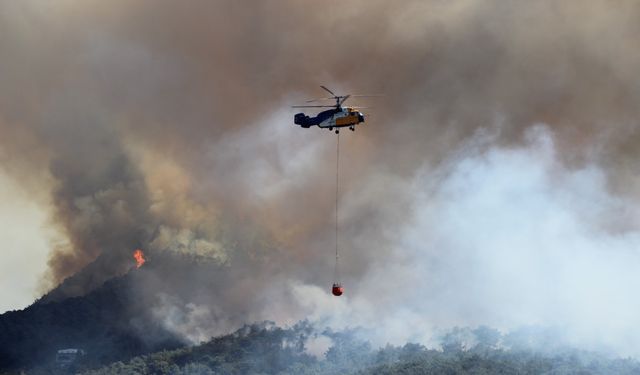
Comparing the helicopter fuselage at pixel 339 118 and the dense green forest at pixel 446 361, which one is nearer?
the helicopter fuselage at pixel 339 118

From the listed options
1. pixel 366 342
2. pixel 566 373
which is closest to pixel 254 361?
pixel 366 342

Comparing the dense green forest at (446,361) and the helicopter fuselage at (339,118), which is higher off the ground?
the helicopter fuselage at (339,118)

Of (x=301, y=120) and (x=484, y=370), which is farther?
(x=484, y=370)

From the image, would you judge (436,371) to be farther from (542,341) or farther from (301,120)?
(301,120)

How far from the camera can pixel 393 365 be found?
175125 mm

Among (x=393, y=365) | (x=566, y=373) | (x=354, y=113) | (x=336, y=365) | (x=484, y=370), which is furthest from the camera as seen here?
(x=336, y=365)

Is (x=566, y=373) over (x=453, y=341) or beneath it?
beneath

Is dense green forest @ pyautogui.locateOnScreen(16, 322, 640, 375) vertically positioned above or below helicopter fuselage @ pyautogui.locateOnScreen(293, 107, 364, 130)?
below

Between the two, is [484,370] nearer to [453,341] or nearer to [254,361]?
[453,341]

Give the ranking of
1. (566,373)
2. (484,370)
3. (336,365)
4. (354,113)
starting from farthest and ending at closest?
(336,365) → (484,370) → (566,373) → (354,113)

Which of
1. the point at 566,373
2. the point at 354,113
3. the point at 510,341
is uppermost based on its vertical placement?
the point at 354,113

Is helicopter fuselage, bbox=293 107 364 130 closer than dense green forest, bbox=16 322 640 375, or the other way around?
helicopter fuselage, bbox=293 107 364 130

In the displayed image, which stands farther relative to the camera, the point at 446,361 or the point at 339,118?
the point at 446,361

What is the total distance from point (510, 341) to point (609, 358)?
80.6 feet
